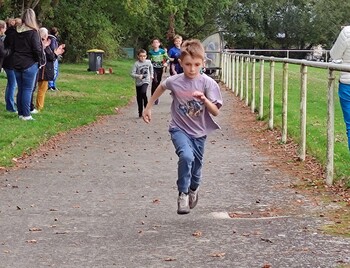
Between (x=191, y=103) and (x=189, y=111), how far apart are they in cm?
7

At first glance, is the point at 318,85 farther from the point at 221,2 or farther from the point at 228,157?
the point at 221,2

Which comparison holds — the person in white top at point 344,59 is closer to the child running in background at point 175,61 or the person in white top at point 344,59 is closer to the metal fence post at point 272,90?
the metal fence post at point 272,90

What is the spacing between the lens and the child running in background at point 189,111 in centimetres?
754

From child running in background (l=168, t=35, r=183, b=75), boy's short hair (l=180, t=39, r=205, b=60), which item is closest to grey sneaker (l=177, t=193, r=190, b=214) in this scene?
boy's short hair (l=180, t=39, r=205, b=60)

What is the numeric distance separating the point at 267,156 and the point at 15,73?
19.0ft

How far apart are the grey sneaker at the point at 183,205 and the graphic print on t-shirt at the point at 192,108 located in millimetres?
678

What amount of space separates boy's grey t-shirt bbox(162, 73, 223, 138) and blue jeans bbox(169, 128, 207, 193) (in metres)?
0.06

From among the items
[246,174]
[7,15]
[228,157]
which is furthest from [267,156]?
[7,15]

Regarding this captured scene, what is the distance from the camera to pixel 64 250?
248 inches

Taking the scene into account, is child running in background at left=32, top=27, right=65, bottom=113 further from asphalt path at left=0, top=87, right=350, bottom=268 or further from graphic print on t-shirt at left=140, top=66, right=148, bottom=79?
asphalt path at left=0, top=87, right=350, bottom=268

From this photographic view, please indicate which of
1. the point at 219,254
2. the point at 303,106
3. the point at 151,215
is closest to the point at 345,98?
the point at 303,106

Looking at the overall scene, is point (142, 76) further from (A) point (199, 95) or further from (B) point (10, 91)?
(A) point (199, 95)

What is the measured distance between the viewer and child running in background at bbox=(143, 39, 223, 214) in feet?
24.7

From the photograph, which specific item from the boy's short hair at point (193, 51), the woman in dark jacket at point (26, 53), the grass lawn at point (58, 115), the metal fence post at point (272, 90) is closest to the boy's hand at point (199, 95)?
the boy's short hair at point (193, 51)
